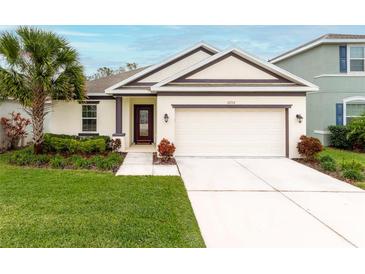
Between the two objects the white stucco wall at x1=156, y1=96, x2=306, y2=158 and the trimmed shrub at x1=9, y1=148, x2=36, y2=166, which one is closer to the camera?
the trimmed shrub at x1=9, y1=148, x2=36, y2=166

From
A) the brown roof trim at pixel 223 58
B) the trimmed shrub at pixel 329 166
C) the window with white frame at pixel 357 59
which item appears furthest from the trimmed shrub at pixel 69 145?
the window with white frame at pixel 357 59

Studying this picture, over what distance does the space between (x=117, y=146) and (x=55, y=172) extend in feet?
15.8

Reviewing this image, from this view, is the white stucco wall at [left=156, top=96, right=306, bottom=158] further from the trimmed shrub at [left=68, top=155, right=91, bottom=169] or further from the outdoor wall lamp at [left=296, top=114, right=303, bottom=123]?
the trimmed shrub at [left=68, top=155, right=91, bottom=169]

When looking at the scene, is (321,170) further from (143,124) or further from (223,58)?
(143,124)

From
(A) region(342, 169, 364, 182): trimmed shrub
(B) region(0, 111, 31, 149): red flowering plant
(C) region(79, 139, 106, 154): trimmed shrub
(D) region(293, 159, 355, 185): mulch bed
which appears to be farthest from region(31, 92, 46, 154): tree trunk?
(A) region(342, 169, 364, 182): trimmed shrub

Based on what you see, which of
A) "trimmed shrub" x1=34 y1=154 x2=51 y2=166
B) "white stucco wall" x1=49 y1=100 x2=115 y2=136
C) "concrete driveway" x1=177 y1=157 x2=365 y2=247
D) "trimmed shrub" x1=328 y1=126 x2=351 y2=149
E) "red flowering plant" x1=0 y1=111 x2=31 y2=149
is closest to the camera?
"concrete driveway" x1=177 y1=157 x2=365 y2=247

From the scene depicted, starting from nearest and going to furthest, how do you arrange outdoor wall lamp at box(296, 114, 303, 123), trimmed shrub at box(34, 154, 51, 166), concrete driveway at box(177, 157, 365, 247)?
concrete driveway at box(177, 157, 365, 247)
trimmed shrub at box(34, 154, 51, 166)
outdoor wall lamp at box(296, 114, 303, 123)

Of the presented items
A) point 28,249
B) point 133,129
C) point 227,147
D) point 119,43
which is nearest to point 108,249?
point 28,249

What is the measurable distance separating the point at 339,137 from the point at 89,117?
551 inches

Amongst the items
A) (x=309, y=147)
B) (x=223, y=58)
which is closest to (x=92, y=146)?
(x=223, y=58)

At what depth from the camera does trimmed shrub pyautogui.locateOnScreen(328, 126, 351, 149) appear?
1455 centimetres

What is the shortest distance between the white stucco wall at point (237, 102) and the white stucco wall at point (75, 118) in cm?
434

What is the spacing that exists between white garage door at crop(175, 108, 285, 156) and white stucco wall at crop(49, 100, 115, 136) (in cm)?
486

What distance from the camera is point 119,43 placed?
30922mm
